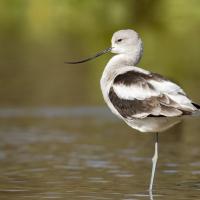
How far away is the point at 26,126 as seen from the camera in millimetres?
16062

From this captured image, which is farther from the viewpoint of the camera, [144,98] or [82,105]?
[82,105]

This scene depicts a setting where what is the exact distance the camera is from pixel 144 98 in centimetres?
1047

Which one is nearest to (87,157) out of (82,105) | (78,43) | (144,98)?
(144,98)

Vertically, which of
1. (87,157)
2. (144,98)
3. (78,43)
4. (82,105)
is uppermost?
(78,43)

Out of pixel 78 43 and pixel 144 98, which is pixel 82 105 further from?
pixel 78 43

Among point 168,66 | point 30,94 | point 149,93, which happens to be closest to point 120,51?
point 149,93

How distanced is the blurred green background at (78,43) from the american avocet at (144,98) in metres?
7.22

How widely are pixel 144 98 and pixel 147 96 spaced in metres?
0.05

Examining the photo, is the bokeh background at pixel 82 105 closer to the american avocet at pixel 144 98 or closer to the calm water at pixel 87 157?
the calm water at pixel 87 157

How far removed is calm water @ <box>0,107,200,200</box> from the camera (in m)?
10.6

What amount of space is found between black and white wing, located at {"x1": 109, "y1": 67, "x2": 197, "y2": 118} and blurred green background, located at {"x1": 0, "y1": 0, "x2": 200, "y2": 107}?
24.4ft

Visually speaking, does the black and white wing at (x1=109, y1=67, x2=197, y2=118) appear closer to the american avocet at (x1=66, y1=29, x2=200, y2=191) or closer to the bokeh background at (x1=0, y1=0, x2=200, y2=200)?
the american avocet at (x1=66, y1=29, x2=200, y2=191)

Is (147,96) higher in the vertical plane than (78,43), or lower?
lower

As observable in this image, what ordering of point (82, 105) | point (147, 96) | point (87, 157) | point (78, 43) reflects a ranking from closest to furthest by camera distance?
point (147, 96)
point (87, 157)
point (82, 105)
point (78, 43)
